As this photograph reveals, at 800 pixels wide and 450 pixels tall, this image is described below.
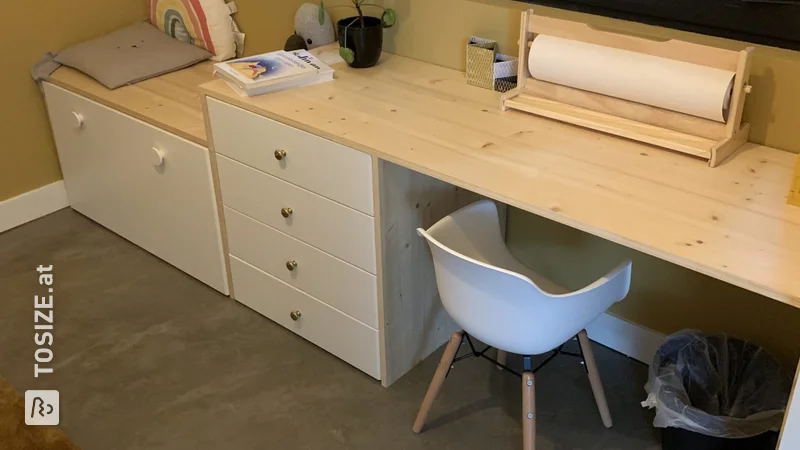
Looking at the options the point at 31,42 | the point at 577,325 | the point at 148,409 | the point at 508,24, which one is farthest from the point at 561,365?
the point at 31,42

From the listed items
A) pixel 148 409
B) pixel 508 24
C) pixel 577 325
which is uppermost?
pixel 508 24

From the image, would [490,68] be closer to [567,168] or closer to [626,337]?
[567,168]

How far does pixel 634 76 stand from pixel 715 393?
0.75m

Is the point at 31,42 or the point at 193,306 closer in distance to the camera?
the point at 193,306

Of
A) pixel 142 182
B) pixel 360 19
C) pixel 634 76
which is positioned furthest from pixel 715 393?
pixel 142 182

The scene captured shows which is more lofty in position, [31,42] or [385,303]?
[31,42]

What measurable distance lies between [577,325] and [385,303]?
1.68 ft

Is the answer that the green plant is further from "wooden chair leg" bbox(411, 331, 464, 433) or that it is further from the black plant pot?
"wooden chair leg" bbox(411, 331, 464, 433)

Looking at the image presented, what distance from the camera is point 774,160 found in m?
1.59

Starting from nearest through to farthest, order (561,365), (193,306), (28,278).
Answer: (561,365)
(193,306)
(28,278)

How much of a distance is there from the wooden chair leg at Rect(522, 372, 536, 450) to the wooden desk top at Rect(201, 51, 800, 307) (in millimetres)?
382

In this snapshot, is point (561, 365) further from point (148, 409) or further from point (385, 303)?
point (148, 409)

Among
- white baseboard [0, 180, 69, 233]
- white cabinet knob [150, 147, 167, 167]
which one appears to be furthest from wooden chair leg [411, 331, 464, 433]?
white baseboard [0, 180, 69, 233]

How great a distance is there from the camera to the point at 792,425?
124 centimetres
